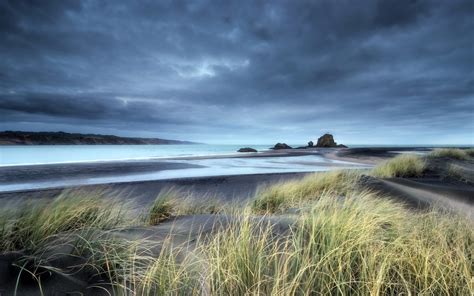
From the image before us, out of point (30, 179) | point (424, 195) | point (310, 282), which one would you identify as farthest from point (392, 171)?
point (30, 179)

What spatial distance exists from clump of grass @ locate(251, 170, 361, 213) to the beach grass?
222 centimetres

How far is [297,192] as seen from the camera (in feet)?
23.5

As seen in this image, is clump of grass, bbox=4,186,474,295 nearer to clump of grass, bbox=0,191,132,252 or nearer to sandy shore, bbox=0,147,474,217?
clump of grass, bbox=0,191,132,252

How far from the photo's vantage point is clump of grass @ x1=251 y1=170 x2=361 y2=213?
618 centimetres

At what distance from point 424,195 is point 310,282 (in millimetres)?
7820

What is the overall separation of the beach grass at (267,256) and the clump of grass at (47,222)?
13 mm

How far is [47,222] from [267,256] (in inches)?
99.6

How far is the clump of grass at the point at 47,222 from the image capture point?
284cm

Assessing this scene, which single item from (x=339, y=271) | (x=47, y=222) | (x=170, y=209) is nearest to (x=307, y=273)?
(x=339, y=271)

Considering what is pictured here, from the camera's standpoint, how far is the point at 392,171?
509 inches

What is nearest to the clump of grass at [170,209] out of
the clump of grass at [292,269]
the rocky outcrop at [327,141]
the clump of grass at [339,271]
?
the clump of grass at [292,269]

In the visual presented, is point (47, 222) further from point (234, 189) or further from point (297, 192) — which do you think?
point (234, 189)

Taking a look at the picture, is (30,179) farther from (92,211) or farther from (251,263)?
(251,263)

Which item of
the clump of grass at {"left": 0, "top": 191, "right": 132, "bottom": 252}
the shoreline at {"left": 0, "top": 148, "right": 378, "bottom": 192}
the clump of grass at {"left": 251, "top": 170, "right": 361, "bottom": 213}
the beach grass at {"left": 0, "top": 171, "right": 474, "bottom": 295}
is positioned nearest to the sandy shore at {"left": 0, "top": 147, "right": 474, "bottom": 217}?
the shoreline at {"left": 0, "top": 148, "right": 378, "bottom": 192}
